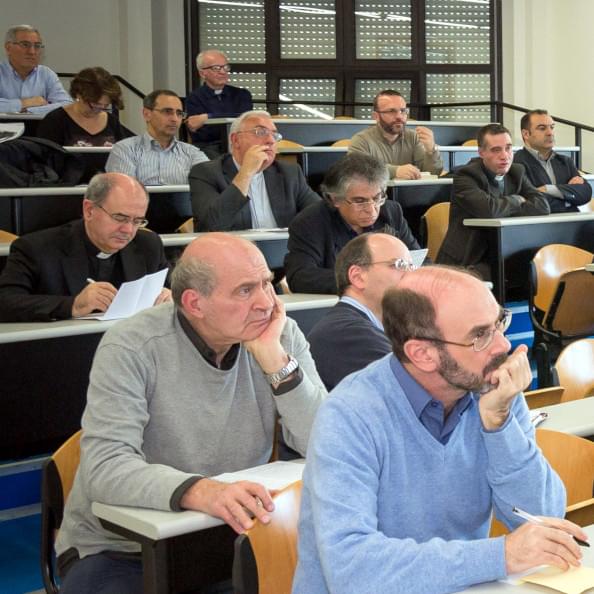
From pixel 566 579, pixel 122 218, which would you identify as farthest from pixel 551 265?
pixel 566 579

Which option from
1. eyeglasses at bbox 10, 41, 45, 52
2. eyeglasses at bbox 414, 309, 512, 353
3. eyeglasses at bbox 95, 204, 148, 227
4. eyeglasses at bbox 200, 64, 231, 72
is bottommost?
eyeglasses at bbox 414, 309, 512, 353

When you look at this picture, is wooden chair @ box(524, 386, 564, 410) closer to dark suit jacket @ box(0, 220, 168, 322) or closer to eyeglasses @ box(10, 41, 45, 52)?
dark suit jacket @ box(0, 220, 168, 322)

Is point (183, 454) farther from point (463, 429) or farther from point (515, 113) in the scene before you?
point (515, 113)

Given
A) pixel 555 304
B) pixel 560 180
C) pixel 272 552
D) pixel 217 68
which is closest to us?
pixel 272 552

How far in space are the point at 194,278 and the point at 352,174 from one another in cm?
210

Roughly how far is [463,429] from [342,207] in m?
2.69

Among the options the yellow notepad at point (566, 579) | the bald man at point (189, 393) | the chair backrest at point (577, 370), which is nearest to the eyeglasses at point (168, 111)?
the chair backrest at point (577, 370)

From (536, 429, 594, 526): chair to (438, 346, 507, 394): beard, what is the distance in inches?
19.9

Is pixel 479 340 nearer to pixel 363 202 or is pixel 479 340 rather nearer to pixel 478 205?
pixel 363 202

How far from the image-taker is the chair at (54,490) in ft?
7.19

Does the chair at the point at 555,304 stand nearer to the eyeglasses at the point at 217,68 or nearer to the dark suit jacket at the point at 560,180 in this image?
the dark suit jacket at the point at 560,180

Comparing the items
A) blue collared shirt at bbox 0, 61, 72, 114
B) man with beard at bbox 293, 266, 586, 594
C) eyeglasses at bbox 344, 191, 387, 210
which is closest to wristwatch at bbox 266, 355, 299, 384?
man with beard at bbox 293, 266, 586, 594

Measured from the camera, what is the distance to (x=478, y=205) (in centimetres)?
567

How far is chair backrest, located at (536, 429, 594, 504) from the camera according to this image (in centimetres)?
209
